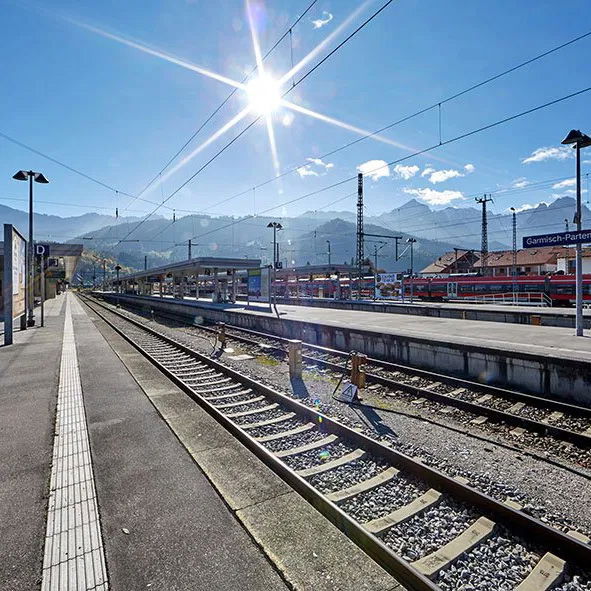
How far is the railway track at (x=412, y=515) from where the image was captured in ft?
10.7

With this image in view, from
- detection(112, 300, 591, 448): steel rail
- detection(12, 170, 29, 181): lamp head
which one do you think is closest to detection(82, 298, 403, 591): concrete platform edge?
detection(112, 300, 591, 448): steel rail

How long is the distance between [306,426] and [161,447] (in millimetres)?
2348

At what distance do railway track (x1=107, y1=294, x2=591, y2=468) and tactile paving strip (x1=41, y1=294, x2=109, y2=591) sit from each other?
618 cm

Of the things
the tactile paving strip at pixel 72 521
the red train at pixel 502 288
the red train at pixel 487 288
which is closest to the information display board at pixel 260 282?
the red train at pixel 487 288

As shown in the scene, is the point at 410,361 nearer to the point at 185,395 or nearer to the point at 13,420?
the point at 185,395

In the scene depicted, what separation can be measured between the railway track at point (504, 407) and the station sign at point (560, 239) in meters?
6.24

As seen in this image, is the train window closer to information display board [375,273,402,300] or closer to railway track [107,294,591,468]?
information display board [375,273,402,300]

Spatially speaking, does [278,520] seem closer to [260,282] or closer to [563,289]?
[260,282]

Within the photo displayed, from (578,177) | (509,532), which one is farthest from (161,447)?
(578,177)

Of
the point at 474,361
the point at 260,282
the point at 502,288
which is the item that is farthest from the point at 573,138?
the point at 502,288

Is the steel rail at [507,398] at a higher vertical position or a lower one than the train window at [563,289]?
lower

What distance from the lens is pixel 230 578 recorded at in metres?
2.93

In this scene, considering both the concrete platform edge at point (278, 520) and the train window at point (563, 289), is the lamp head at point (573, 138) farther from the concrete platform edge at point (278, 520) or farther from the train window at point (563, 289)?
the train window at point (563, 289)

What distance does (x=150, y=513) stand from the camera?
3805 mm
